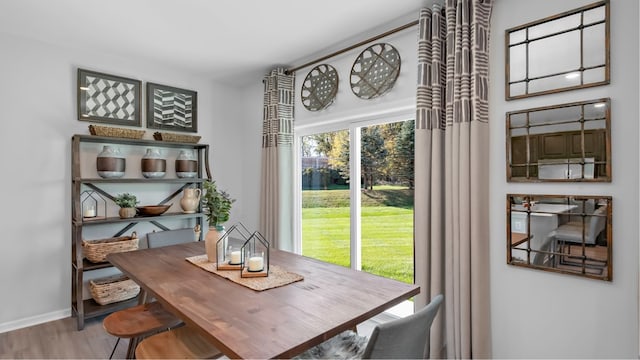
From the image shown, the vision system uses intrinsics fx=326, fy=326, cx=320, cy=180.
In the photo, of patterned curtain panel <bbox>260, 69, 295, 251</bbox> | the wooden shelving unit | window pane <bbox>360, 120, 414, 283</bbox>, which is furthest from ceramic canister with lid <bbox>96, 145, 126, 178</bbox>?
window pane <bbox>360, 120, 414, 283</bbox>

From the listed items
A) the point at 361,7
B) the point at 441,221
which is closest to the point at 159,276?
the point at 441,221

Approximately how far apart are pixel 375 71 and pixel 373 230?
1.39 metres

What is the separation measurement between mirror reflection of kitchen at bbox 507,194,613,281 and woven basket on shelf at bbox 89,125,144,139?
323 cm

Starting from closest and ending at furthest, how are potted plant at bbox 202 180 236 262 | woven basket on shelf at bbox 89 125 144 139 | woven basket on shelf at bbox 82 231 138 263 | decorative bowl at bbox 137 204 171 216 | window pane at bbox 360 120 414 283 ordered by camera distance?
potted plant at bbox 202 180 236 262 < window pane at bbox 360 120 414 283 < woven basket on shelf at bbox 82 231 138 263 < woven basket on shelf at bbox 89 125 144 139 < decorative bowl at bbox 137 204 171 216

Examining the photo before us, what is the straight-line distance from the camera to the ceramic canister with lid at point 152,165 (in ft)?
10.7

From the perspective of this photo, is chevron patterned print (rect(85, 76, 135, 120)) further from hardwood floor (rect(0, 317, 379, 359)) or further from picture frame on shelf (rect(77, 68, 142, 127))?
hardwood floor (rect(0, 317, 379, 359))

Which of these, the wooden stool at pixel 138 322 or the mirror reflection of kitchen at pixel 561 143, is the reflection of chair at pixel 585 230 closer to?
the mirror reflection of kitchen at pixel 561 143

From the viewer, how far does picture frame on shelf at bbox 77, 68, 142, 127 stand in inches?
122

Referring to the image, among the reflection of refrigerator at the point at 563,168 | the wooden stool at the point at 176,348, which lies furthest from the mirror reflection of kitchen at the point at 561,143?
the wooden stool at the point at 176,348

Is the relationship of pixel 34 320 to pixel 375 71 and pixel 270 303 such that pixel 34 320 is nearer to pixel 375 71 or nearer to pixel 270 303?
pixel 270 303

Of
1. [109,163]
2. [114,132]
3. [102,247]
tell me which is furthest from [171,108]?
[102,247]

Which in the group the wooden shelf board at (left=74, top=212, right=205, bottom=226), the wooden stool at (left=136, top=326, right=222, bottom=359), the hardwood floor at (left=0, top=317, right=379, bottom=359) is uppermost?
the wooden shelf board at (left=74, top=212, right=205, bottom=226)

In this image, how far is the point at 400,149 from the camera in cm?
274

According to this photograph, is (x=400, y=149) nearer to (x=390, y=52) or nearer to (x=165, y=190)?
(x=390, y=52)
